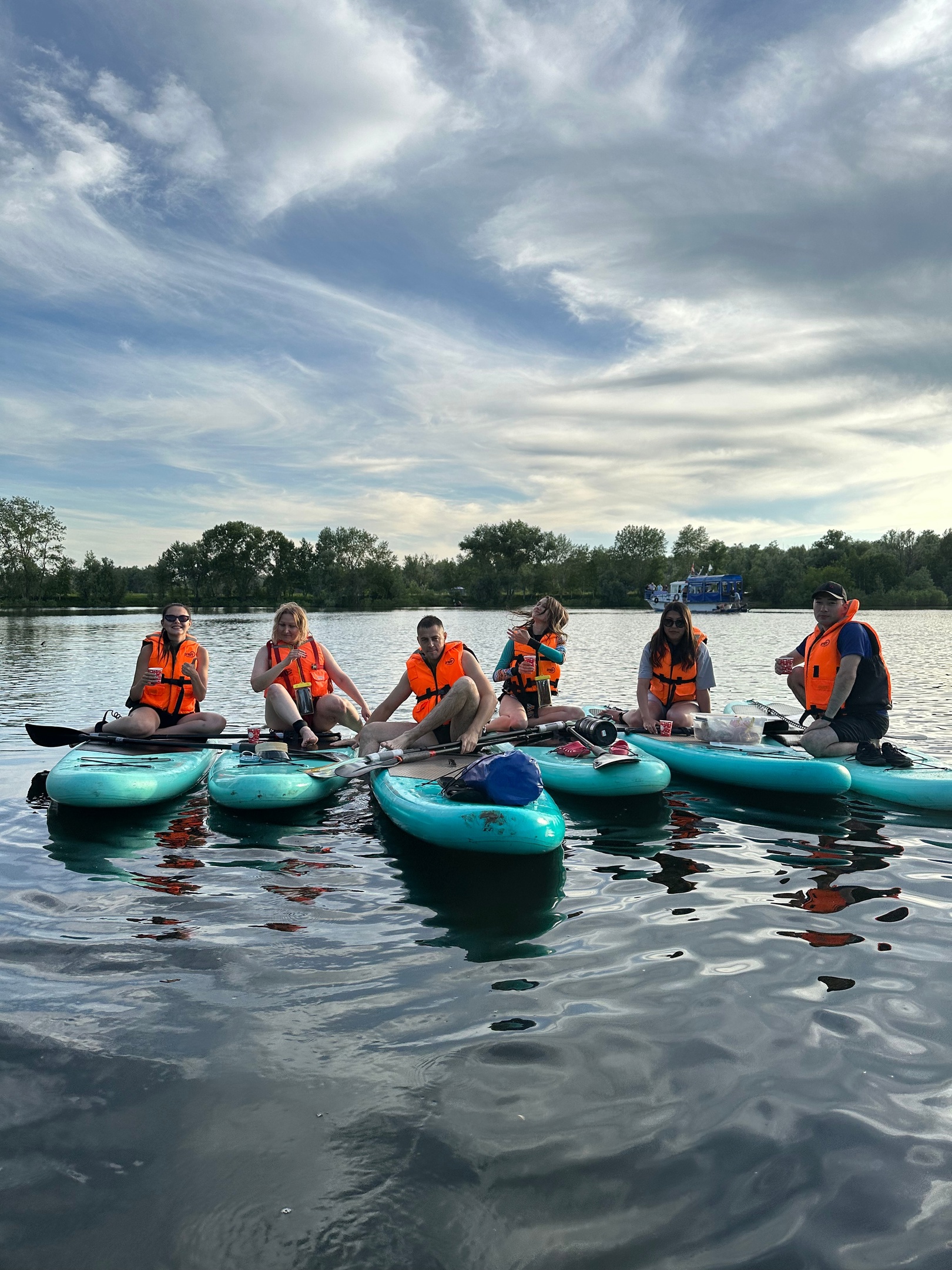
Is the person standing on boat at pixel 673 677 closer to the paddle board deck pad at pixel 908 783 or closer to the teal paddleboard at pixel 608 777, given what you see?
the teal paddleboard at pixel 608 777

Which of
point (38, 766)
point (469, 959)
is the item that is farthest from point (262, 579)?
point (469, 959)

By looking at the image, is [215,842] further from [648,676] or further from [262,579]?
[262,579]

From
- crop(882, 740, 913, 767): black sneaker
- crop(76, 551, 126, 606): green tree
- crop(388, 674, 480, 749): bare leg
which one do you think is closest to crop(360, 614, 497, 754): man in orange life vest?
crop(388, 674, 480, 749): bare leg

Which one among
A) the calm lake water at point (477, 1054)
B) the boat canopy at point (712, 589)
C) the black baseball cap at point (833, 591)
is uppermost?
the boat canopy at point (712, 589)

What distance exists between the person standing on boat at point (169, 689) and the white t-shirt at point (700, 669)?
4384mm

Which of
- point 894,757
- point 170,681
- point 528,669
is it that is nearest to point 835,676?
point 894,757

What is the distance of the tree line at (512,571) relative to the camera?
7306 centimetres

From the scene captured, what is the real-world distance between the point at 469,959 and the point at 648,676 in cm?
517

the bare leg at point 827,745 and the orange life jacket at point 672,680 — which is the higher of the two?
the orange life jacket at point 672,680

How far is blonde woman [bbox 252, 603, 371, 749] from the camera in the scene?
26.3 ft

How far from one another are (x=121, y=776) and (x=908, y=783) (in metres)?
6.34

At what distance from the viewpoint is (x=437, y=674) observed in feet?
24.9

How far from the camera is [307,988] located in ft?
12.4

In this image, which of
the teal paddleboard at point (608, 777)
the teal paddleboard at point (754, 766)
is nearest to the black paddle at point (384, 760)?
the teal paddleboard at point (608, 777)
